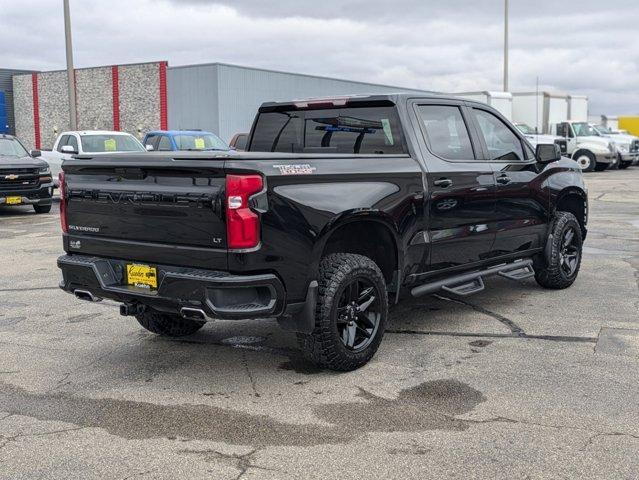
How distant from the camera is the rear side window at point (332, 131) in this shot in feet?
18.7

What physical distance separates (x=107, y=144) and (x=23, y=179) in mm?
2961

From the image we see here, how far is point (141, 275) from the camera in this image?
472 cm

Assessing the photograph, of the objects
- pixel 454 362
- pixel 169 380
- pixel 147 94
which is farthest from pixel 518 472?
pixel 147 94

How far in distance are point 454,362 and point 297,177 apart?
177 cm

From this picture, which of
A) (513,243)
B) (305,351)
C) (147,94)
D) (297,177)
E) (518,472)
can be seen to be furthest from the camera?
(147,94)

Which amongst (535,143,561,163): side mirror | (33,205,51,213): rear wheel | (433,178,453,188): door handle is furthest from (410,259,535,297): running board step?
(33,205,51,213): rear wheel

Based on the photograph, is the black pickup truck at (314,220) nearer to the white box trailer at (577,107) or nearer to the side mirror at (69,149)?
the side mirror at (69,149)

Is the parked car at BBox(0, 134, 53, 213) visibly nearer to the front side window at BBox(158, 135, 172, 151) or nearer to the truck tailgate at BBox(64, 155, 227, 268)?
the front side window at BBox(158, 135, 172, 151)

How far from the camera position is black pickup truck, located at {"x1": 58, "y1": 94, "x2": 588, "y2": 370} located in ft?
14.4

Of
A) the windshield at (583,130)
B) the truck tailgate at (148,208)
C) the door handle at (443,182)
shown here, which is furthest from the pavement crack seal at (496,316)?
the windshield at (583,130)

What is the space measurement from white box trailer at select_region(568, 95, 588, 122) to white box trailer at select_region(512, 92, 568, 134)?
1591mm

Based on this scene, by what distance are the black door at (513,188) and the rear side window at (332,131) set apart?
1.12 meters

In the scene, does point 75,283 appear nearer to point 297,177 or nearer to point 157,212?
point 157,212

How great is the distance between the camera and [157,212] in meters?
4.61
